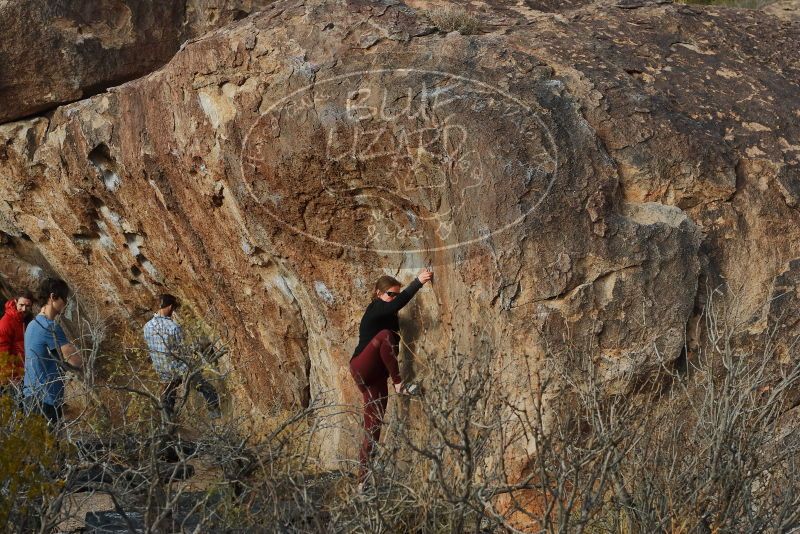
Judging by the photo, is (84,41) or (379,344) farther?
(84,41)

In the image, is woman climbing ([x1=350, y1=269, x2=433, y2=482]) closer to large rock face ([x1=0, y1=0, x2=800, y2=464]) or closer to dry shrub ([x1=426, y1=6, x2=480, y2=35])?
large rock face ([x1=0, y1=0, x2=800, y2=464])

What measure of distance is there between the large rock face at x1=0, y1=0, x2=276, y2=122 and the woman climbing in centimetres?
422

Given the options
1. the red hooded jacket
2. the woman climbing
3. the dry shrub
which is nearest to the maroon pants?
the woman climbing

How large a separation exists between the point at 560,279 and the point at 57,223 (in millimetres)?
4950

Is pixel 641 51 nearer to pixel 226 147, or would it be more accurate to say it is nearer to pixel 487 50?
pixel 487 50

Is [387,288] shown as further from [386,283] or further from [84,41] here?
[84,41]

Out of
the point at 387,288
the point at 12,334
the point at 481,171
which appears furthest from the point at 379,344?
the point at 12,334

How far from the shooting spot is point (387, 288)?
6457 millimetres

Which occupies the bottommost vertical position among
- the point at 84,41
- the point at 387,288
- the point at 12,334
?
the point at 12,334

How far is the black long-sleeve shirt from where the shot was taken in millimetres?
6340

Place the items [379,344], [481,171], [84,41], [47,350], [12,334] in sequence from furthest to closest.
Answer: [84,41]
[12,334]
[47,350]
[379,344]
[481,171]

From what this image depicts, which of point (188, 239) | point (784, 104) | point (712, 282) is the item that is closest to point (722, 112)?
point (784, 104)

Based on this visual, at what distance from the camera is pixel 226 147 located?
680cm

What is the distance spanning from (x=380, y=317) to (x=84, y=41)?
4.50 metres
